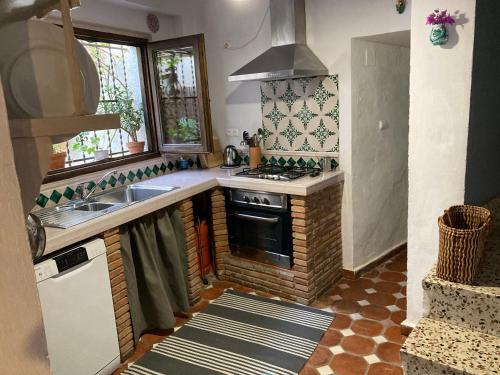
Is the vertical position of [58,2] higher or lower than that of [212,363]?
higher

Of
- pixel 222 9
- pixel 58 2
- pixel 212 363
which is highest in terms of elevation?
pixel 222 9

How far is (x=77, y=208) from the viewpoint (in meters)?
2.72

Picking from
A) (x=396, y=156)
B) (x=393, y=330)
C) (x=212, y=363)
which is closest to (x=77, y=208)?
(x=212, y=363)

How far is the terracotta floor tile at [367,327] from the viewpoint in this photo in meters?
2.59

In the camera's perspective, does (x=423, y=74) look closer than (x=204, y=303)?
Yes

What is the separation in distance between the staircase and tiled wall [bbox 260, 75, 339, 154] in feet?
5.87

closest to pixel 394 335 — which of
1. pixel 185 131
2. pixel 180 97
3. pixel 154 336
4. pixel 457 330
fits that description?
pixel 457 330

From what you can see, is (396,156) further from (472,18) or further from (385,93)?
(472,18)

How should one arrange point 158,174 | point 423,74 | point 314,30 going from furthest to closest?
1. point 158,174
2. point 314,30
3. point 423,74

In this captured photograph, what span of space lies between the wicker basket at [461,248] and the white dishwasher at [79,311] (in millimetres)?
1702

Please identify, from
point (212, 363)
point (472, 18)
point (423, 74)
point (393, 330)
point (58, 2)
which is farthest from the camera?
point (393, 330)

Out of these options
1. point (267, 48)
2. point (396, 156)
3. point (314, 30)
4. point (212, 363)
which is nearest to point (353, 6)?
point (314, 30)

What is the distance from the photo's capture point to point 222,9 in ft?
11.7

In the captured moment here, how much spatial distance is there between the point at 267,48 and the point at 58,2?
2757 millimetres
